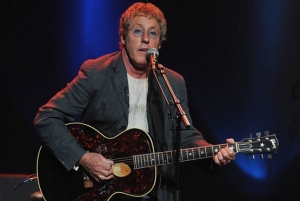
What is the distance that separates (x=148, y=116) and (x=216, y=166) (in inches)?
24.4

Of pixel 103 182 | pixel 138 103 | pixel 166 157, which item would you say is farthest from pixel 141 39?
pixel 103 182

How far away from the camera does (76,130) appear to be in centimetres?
318

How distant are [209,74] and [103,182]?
1.79 m

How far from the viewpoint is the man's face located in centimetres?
329

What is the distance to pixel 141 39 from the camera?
3312 millimetres

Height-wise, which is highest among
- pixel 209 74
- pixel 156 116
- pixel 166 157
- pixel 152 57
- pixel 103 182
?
pixel 209 74

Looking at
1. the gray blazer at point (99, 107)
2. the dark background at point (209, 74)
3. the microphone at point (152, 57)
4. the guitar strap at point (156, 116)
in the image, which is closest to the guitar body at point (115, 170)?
the gray blazer at point (99, 107)

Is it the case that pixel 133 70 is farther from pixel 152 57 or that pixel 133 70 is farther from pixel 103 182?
pixel 103 182

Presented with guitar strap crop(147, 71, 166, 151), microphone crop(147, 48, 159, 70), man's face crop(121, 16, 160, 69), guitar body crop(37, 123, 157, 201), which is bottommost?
guitar body crop(37, 123, 157, 201)

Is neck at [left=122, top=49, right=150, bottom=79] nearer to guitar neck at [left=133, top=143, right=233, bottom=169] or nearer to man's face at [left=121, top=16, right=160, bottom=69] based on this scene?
man's face at [left=121, top=16, right=160, bottom=69]

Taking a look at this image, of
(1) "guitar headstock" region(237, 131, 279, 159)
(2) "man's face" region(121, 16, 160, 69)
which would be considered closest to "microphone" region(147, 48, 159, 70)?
(2) "man's face" region(121, 16, 160, 69)

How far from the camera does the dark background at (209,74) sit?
430 centimetres

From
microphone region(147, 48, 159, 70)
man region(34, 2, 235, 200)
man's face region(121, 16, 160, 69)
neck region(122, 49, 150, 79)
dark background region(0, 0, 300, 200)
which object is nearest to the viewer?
microphone region(147, 48, 159, 70)

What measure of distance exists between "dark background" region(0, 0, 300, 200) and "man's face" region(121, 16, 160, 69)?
3.76ft
